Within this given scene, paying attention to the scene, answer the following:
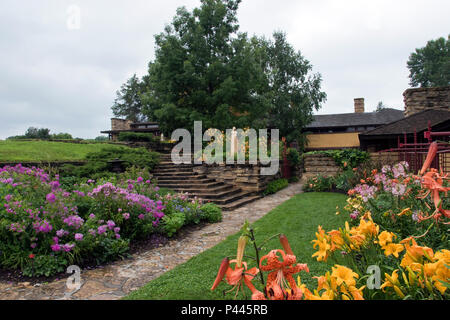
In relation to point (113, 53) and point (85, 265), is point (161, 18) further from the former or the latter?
point (85, 265)

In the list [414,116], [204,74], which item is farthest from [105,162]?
[414,116]

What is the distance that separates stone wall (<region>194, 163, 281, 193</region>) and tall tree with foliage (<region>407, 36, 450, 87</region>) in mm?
37260

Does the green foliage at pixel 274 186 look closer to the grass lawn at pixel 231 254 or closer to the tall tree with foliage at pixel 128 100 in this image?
the grass lawn at pixel 231 254

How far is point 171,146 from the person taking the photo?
1666 cm

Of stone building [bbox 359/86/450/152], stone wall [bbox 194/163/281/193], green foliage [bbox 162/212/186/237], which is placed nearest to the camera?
green foliage [bbox 162/212/186/237]

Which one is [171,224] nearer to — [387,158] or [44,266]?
[44,266]

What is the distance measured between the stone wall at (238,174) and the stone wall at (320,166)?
2802 mm

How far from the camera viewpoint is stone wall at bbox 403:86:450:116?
11.9 meters

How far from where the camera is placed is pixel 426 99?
12.2 metres

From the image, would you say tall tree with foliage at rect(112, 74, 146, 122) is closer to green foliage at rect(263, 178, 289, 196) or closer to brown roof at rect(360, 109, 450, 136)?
green foliage at rect(263, 178, 289, 196)

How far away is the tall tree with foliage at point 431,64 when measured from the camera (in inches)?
1398

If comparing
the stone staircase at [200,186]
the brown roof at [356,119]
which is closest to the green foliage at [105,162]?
the stone staircase at [200,186]

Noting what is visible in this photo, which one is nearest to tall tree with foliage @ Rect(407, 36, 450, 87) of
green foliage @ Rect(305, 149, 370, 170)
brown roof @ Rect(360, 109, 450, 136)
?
brown roof @ Rect(360, 109, 450, 136)
